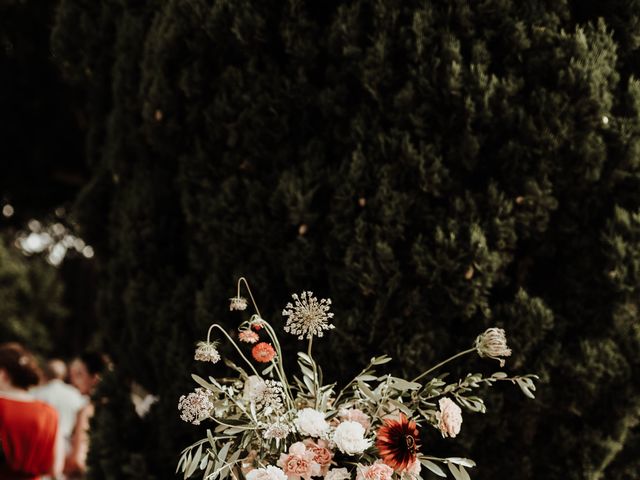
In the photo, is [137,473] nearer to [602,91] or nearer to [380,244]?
[380,244]

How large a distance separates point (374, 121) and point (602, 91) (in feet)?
3.23

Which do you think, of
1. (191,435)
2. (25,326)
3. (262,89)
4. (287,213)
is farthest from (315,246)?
(25,326)

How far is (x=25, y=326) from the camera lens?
1330 cm

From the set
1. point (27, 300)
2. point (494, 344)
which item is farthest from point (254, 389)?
point (27, 300)

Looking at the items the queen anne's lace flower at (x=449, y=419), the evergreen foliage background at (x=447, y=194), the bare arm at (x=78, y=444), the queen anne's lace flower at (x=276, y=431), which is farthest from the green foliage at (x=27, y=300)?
the queen anne's lace flower at (x=449, y=419)

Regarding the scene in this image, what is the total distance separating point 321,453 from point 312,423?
91 millimetres

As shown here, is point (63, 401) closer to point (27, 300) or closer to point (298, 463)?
point (298, 463)

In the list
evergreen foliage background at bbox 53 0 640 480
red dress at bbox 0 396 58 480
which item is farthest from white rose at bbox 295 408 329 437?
red dress at bbox 0 396 58 480

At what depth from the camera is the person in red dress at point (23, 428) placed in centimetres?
424

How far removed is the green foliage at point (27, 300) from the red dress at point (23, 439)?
9.27 m

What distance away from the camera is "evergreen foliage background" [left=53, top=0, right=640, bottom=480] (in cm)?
290

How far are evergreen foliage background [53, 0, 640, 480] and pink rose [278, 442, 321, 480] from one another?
1056 millimetres

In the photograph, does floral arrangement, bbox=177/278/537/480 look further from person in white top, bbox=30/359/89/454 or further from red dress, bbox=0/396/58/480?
person in white top, bbox=30/359/89/454

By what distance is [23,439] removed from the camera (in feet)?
14.0
